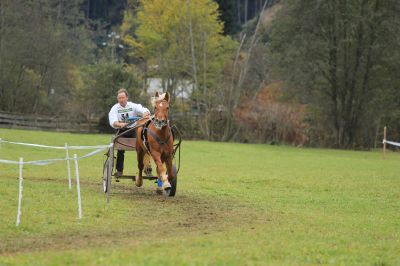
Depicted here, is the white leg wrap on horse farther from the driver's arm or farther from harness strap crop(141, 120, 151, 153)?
the driver's arm

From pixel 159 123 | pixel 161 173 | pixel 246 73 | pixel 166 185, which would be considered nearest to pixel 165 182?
pixel 166 185

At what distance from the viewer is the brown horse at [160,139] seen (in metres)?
15.0

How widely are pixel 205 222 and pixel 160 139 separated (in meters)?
3.65

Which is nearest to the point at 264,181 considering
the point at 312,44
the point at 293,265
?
the point at 293,265

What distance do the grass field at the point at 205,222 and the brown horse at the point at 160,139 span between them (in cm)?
62

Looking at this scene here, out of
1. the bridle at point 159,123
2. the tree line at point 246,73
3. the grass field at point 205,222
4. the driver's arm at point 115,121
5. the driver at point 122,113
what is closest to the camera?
the grass field at point 205,222

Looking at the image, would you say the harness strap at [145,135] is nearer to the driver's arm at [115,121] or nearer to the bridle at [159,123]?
the bridle at [159,123]

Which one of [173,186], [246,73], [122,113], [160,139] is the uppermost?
[246,73]

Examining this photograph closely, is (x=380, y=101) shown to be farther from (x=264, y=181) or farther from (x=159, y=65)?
(x=264, y=181)

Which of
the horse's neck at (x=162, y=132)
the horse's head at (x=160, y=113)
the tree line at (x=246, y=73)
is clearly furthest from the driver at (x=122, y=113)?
the tree line at (x=246, y=73)

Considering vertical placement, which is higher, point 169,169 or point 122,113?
point 122,113

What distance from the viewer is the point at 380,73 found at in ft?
173

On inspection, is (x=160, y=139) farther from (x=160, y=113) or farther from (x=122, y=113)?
(x=122, y=113)

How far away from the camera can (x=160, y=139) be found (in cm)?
1531
